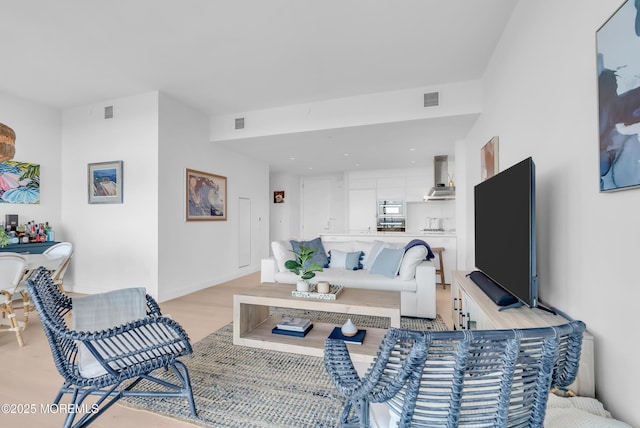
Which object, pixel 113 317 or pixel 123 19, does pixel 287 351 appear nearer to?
pixel 113 317

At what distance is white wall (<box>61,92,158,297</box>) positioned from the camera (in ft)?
13.0

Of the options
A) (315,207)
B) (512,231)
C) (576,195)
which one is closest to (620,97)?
(576,195)

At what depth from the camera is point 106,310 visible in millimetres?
1899

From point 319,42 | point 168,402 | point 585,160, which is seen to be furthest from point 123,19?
point 585,160

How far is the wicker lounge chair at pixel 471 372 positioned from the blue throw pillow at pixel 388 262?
8.56ft

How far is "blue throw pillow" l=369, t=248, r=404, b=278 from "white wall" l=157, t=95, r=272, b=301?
2.78 m

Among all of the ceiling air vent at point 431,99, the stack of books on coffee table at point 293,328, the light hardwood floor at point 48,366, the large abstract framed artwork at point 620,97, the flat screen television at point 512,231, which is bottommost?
the light hardwood floor at point 48,366

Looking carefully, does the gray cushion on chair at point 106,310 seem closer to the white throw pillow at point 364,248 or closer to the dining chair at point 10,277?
the dining chair at point 10,277

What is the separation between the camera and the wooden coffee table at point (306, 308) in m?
2.27

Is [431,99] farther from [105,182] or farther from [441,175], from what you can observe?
[105,182]

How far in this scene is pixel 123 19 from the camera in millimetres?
2482

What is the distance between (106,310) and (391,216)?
6.68 metres

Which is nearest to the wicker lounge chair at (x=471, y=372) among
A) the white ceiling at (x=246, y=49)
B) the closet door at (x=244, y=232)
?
the white ceiling at (x=246, y=49)

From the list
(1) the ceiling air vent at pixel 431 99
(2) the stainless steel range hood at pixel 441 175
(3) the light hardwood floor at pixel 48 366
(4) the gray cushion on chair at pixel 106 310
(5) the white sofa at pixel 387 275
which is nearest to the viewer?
(3) the light hardwood floor at pixel 48 366
